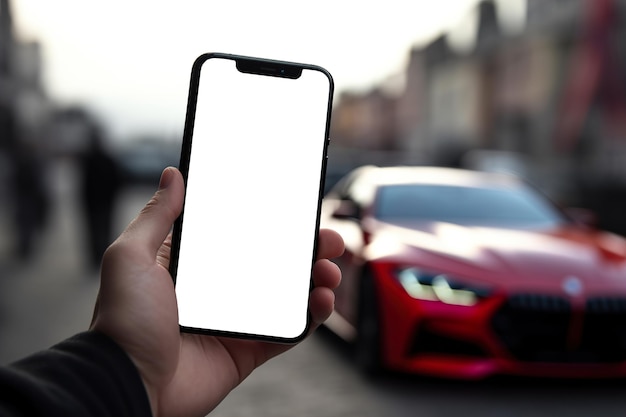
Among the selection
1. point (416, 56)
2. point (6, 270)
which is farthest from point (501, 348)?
point (416, 56)

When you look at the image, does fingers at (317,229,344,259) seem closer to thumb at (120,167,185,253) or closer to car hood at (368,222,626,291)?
thumb at (120,167,185,253)

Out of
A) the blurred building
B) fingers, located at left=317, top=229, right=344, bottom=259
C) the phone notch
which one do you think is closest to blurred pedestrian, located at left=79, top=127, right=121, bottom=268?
the blurred building

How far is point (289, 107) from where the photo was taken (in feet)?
8.20

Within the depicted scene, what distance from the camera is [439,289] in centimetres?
522

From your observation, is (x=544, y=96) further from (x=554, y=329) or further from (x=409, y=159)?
(x=554, y=329)

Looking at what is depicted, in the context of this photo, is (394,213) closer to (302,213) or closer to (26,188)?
(302,213)

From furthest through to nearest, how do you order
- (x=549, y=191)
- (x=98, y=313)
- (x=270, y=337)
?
(x=549, y=191)
(x=270, y=337)
(x=98, y=313)

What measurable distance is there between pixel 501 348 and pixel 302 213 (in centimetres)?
302

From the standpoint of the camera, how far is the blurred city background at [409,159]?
5.20m

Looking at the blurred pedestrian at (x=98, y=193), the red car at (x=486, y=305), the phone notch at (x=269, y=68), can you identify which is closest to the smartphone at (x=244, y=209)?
the phone notch at (x=269, y=68)

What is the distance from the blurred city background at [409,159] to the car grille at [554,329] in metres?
0.25

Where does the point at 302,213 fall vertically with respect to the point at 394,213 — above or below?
above

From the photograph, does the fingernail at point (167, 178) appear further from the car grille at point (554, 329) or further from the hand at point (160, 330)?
the car grille at point (554, 329)

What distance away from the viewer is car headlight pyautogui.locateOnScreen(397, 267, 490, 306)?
16.9 feet
